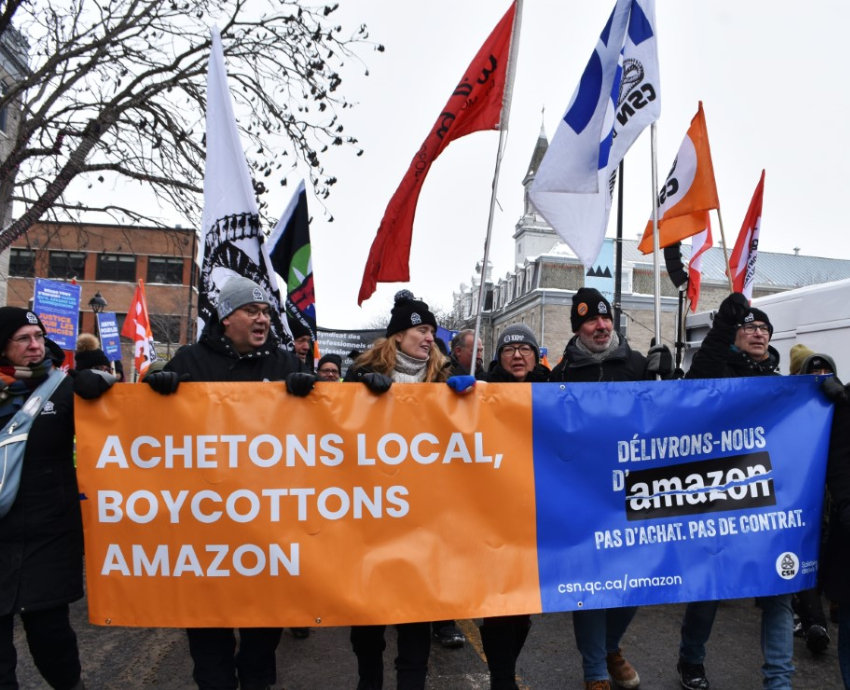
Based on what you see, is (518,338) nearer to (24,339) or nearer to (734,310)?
(734,310)

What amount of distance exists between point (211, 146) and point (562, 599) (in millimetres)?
3095

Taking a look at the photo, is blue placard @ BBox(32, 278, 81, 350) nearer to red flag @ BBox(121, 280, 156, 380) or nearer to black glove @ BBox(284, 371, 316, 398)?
red flag @ BBox(121, 280, 156, 380)

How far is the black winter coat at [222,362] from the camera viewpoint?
3350mm

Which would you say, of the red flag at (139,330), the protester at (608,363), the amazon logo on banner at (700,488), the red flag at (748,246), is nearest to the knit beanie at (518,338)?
the protester at (608,363)

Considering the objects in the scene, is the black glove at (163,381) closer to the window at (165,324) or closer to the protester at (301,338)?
the protester at (301,338)

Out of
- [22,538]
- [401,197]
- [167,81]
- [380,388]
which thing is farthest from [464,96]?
[167,81]

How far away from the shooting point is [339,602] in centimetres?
316

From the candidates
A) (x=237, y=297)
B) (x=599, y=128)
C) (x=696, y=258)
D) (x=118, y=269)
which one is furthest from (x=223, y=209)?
(x=118, y=269)

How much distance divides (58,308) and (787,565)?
39.8 ft

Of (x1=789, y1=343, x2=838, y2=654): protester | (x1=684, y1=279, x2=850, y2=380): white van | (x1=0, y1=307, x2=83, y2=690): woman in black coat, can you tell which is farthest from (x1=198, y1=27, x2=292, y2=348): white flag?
(x1=684, y1=279, x2=850, y2=380): white van

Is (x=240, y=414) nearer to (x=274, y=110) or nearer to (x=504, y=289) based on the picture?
(x=274, y=110)

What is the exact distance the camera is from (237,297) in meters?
3.37

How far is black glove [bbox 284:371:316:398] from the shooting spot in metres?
3.18

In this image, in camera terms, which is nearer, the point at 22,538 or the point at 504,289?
the point at 22,538
